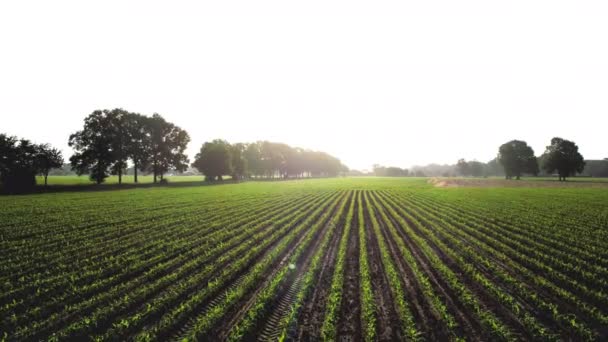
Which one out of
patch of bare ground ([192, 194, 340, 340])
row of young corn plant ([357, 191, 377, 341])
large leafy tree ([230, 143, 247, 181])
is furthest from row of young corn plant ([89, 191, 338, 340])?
large leafy tree ([230, 143, 247, 181])

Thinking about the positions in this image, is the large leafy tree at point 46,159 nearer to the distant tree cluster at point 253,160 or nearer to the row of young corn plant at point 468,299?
the distant tree cluster at point 253,160

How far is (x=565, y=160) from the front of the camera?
69.6m

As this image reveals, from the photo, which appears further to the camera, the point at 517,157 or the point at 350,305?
the point at 517,157

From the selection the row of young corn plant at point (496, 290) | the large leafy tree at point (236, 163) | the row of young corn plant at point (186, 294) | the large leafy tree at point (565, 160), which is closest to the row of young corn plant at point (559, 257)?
the row of young corn plant at point (496, 290)

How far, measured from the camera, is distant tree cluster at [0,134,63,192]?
34659mm

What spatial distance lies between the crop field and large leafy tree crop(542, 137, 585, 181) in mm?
76819

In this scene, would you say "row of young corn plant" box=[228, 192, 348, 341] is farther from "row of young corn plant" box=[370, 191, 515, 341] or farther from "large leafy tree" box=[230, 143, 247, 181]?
"large leafy tree" box=[230, 143, 247, 181]

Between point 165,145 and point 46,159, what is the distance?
65.2 feet

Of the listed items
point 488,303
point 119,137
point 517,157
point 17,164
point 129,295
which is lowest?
point 488,303

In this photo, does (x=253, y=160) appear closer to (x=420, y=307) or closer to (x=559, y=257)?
(x=559, y=257)

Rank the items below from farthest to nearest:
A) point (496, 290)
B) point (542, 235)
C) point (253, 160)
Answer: point (253, 160)
point (542, 235)
point (496, 290)

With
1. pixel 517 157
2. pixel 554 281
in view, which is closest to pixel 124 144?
pixel 554 281

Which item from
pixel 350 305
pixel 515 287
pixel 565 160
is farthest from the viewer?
pixel 565 160

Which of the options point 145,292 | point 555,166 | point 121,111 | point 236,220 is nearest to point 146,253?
point 145,292
